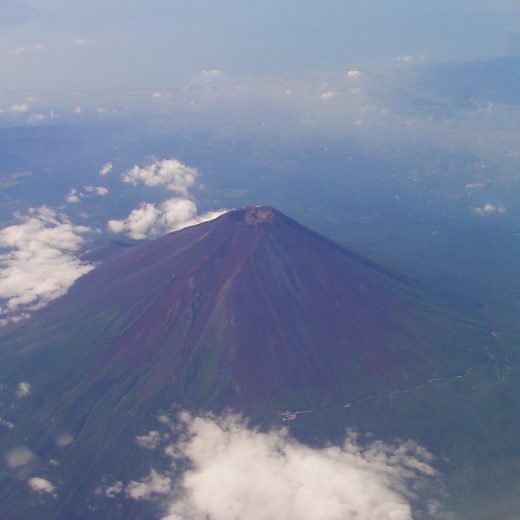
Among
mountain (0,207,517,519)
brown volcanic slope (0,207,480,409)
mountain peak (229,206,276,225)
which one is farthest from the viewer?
mountain peak (229,206,276,225)

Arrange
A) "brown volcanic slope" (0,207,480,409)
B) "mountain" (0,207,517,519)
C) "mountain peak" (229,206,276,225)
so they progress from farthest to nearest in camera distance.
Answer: "mountain peak" (229,206,276,225) < "brown volcanic slope" (0,207,480,409) < "mountain" (0,207,517,519)

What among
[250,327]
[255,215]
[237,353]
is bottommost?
[237,353]

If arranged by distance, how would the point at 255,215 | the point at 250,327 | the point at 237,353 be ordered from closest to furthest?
the point at 237,353 < the point at 250,327 < the point at 255,215

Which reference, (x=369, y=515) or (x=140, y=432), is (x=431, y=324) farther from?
(x=140, y=432)

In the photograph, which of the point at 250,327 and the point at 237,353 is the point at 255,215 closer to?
the point at 250,327

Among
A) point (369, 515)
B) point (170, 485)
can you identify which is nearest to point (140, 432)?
point (170, 485)

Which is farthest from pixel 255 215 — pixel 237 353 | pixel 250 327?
pixel 237 353
